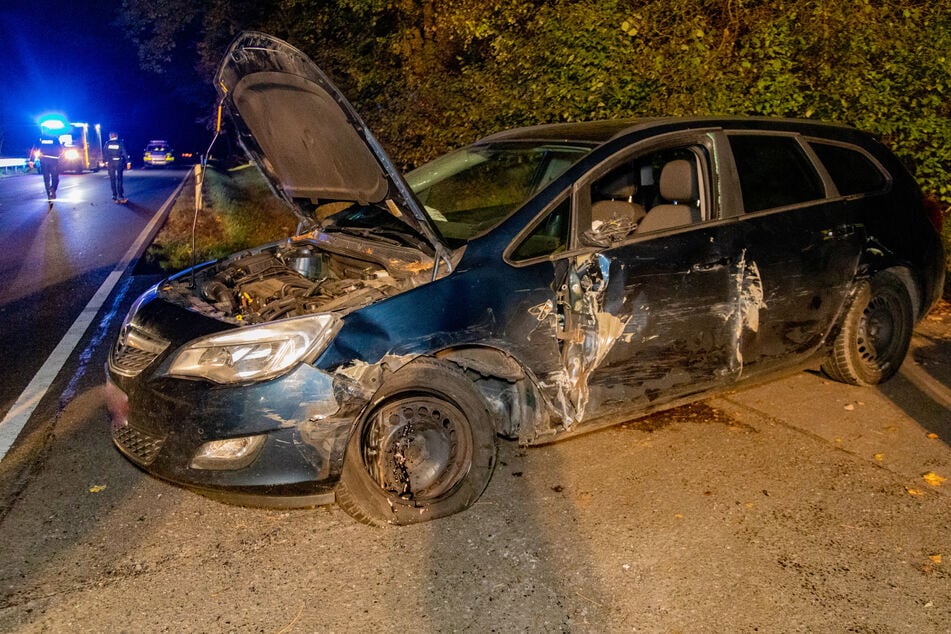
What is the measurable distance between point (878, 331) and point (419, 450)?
3222mm

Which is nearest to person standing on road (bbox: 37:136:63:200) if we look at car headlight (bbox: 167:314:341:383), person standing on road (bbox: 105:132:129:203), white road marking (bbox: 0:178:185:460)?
person standing on road (bbox: 105:132:129:203)

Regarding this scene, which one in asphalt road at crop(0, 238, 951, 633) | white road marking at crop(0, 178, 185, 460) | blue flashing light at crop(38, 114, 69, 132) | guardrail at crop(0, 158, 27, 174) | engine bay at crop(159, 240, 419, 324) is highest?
engine bay at crop(159, 240, 419, 324)

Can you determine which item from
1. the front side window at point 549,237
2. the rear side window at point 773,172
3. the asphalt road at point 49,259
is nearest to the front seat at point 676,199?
the rear side window at point 773,172

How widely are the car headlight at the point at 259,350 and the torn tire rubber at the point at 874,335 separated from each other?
326 cm

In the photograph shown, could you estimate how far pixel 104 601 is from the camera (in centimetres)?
317

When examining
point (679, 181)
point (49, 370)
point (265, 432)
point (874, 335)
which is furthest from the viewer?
point (49, 370)

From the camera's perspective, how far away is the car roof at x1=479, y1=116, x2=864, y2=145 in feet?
14.6

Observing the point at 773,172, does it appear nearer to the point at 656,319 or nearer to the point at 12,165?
the point at 656,319

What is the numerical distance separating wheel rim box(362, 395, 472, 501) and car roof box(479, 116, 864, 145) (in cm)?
168

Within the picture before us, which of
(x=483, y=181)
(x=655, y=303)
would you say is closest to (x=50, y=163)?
(x=483, y=181)

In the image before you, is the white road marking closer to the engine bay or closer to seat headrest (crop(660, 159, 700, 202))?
the engine bay

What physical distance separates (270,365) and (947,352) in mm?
5170

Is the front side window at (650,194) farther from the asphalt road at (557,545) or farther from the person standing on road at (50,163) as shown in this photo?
the person standing on road at (50,163)

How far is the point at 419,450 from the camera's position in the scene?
3783 mm
